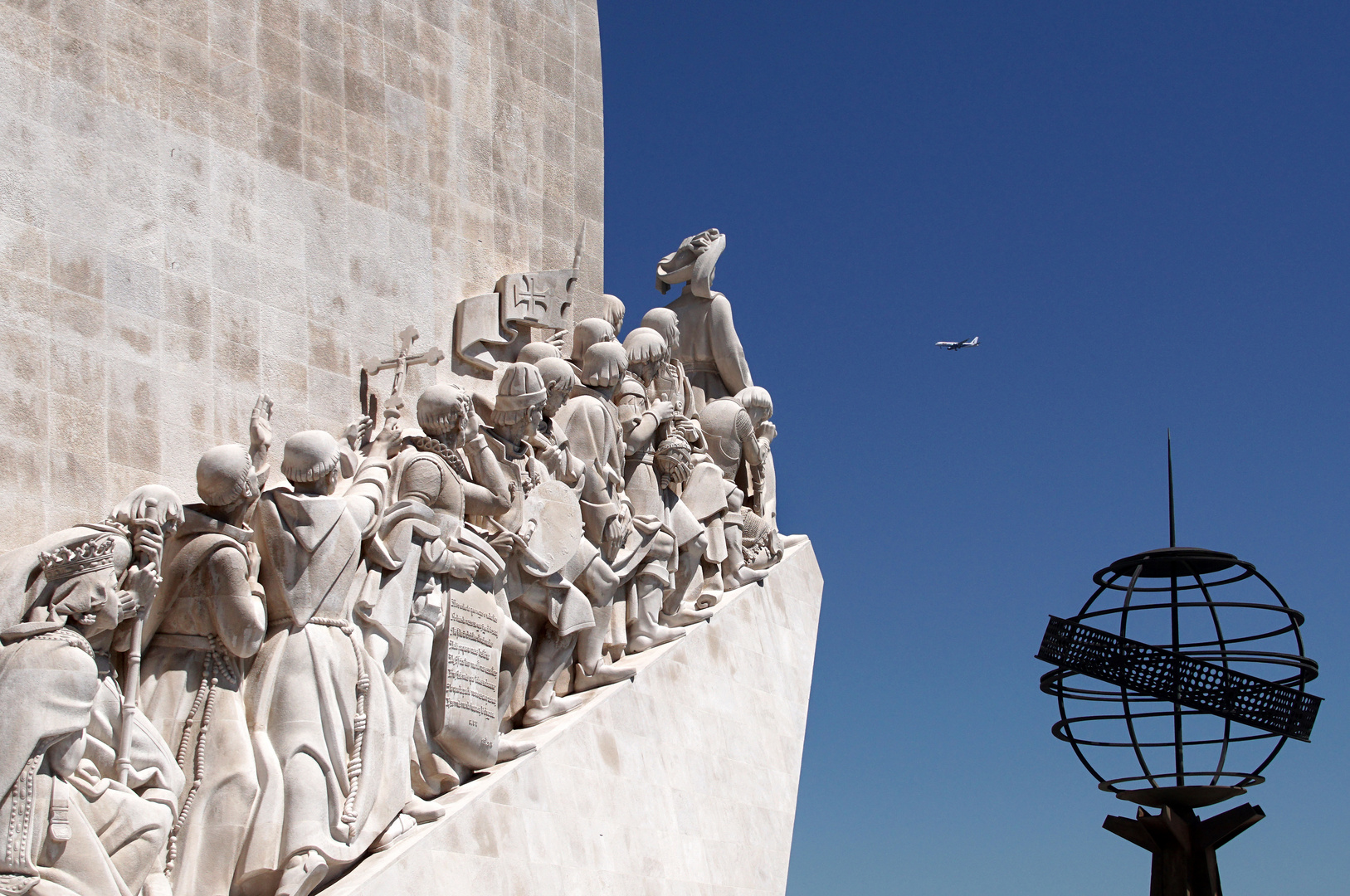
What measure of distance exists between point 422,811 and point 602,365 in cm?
311

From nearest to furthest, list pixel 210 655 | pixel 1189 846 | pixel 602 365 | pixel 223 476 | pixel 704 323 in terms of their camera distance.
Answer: pixel 1189 846, pixel 223 476, pixel 210 655, pixel 602 365, pixel 704 323

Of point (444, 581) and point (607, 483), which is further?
point (607, 483)

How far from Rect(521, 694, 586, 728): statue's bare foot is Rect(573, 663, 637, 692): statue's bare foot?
212mm

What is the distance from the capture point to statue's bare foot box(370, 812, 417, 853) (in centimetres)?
809

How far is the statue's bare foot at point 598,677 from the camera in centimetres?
1010

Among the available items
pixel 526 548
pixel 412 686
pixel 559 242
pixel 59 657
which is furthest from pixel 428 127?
pixel 59 657

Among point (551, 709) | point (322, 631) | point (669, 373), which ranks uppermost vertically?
point (669, 373)

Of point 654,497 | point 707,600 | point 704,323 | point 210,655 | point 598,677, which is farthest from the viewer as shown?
point 704,323

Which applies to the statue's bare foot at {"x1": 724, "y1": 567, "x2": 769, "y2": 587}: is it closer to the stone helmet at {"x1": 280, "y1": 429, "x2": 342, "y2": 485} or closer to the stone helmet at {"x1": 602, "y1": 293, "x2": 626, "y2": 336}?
the stone helmet at {"x1": 602, "y1": 293, "x2": 626, "y2": 336}

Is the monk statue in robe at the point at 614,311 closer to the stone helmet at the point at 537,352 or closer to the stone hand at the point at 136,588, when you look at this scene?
the stone helmet at the point at 537,352

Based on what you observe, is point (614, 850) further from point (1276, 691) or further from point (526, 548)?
point (1276, 691)

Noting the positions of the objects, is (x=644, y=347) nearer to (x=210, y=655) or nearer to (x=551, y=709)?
(x=551, y=709)

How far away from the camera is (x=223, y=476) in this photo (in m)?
7.73

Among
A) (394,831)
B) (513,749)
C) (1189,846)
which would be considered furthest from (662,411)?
(1189,846)
